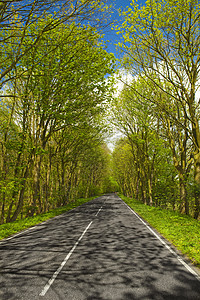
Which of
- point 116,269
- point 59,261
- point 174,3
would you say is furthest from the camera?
point 174,3

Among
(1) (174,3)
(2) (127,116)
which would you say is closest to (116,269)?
(1) (174,3)

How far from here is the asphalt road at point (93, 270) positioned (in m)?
3.99

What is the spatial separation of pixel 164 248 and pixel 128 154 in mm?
32945

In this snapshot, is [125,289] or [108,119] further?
[108,119]

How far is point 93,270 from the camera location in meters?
5.10

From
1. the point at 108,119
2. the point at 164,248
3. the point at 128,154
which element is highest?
the point at 108,119

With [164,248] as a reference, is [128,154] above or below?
above

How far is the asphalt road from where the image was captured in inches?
157

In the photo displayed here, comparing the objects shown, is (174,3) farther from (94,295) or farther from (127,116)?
(127,116)

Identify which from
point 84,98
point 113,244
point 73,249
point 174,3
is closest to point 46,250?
point 73,249

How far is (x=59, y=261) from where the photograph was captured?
574 centimetres

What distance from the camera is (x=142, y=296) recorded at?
3865mm

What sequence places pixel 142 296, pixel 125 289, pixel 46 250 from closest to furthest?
1. pixel 142 296
2. pixel 125 289
3. pixel 46 250

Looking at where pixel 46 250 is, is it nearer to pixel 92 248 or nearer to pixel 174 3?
pixel 92 248
